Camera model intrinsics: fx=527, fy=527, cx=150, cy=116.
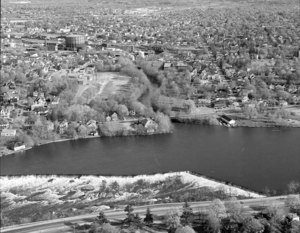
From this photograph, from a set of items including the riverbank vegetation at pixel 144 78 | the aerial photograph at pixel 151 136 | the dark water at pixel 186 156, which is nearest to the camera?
the aerial photograph at pixel 151 136

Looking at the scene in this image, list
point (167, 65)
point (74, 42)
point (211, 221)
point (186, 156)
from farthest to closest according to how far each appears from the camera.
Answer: point (74, 42), point (167, 65), point (186, 156), point (211, 221)

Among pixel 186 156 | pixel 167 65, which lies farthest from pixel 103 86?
pixel 186 156

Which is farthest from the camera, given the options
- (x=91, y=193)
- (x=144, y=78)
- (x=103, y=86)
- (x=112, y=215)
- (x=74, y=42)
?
(x=74, y=42)

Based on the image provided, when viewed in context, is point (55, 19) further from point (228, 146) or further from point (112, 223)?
point (112, 223)

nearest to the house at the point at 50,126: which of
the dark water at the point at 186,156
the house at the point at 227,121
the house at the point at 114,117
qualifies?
the dark water at the point at 186,156

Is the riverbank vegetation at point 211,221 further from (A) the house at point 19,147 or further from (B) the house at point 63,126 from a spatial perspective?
(B) the house at point 63,126

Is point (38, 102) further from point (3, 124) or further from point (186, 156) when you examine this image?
point (186, 156)
